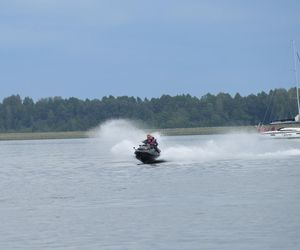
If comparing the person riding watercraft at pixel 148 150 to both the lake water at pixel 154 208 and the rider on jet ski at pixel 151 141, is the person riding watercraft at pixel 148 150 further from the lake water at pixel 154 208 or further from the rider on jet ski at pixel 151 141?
the lake water at pixel 154 208

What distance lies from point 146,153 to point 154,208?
27586mm

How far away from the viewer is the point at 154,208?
3538 cm

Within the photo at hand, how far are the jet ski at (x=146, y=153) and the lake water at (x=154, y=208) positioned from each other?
2739mm

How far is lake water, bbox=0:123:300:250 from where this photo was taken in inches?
1101

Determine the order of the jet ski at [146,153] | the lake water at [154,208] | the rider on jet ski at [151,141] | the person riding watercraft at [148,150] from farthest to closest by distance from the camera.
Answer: the jet ski at [146,153]
the person riding watercraft at [148,150]
the rider on jet ski at [151,141]
the lake water at [154,208]

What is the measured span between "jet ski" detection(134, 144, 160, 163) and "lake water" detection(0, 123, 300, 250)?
2.74 m

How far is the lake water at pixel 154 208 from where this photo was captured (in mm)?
27953

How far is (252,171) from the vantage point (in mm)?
54906

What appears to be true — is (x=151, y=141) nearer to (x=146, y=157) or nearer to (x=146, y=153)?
(x=146, y=153)

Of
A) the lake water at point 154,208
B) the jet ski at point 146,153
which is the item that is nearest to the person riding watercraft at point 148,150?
the jet ski at point 146,153

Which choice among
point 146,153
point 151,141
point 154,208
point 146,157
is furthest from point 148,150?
point 154,208

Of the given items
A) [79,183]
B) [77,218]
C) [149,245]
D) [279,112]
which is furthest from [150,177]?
[279,112]

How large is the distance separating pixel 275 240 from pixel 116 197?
13801 millimetres

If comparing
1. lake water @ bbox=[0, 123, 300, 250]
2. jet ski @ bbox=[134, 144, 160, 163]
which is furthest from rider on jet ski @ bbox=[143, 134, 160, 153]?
lake water @ bbox=[0, 123, 300, 250]
